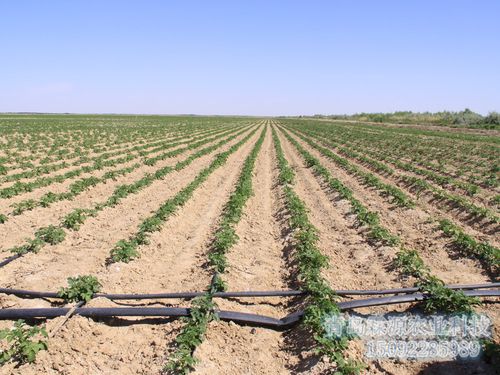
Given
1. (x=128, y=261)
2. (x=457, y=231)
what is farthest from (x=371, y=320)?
(x=457, y=231)

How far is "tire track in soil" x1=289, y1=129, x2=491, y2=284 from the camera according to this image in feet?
25.0

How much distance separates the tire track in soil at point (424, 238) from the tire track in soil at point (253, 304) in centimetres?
317

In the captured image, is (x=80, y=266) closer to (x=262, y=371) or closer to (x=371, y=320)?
(x=262, y=371)

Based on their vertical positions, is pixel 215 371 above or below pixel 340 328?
below

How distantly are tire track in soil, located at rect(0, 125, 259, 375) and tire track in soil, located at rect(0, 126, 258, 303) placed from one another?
2.52ft

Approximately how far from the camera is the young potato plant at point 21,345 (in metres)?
4.84

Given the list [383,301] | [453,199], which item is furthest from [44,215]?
[453,199]

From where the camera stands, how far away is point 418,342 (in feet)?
17.4

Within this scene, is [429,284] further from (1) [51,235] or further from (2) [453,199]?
(1) [51,235]

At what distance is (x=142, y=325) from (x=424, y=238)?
740cm

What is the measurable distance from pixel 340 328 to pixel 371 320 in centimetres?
72

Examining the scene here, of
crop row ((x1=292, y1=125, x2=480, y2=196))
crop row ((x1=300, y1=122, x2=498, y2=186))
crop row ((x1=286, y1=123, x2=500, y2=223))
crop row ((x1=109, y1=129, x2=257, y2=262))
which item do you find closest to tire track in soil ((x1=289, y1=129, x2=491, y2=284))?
crop row ((x1=286, y1=123, x2=500, y2=223))

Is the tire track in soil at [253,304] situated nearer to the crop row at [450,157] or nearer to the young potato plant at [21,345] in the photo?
the young potato plant at [21,345]

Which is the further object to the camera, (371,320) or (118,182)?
(118,182)
